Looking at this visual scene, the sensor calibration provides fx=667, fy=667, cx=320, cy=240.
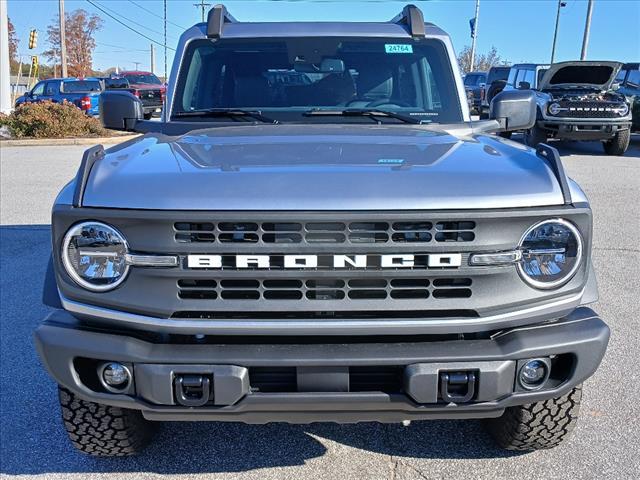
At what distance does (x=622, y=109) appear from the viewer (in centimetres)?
1349

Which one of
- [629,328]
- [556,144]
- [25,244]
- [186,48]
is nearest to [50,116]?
[25,244]

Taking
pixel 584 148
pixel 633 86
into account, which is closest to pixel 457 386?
pixel 584 148

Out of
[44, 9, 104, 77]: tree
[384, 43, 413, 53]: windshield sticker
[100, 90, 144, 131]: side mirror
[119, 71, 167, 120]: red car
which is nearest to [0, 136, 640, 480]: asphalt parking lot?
[100, 90, 144, 131]: side mirror

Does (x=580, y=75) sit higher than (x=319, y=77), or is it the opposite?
(x=580, y=75)

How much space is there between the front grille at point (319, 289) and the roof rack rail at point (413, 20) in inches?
85.6

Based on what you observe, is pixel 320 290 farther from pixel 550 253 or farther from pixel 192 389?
pixel 550 253

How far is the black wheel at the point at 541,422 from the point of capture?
2.78 metres

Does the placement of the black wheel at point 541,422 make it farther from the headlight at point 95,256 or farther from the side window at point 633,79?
the side window at point 633,79

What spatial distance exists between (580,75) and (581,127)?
185cm

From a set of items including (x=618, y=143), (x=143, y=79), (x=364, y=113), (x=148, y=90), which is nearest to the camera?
(x=364, y=113)

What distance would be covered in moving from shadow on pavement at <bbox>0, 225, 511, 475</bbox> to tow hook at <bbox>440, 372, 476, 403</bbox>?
2.80 feet

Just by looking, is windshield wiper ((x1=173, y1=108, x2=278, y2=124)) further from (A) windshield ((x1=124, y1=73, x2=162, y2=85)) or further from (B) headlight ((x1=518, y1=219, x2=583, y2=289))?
(A) windshield ((x1=124, y1=73, x2=162, y2=85))

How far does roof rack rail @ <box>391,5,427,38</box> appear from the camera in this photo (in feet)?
13.1

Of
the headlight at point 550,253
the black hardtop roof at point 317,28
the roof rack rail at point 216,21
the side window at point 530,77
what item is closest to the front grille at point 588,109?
the side window at point 530,77
